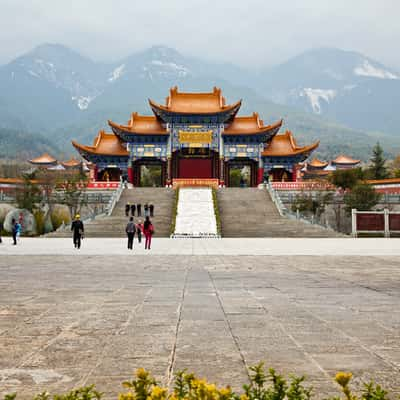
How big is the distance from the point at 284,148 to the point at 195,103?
8.61 metres

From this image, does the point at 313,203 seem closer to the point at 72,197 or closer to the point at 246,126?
the point at 246,126

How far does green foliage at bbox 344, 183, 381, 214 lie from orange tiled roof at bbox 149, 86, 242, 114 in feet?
43.9

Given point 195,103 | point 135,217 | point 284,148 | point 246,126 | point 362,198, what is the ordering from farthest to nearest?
point 195,103 < point 246,126 < point 284,148 < point 362,198 < point 135,217

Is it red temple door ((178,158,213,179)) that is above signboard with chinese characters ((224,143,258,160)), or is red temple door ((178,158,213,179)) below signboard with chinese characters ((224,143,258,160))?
below

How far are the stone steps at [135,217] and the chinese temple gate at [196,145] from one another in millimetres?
8530

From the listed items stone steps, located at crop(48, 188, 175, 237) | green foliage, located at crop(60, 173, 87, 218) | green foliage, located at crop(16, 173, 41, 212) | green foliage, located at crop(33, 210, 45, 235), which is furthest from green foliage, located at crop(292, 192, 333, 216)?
green foliage, located at crop(16, 173, 41, 212)

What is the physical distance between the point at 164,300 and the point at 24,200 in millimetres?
29271

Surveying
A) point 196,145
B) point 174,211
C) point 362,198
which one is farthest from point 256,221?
point 196,145

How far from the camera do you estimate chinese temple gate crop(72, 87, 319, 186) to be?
43.1 meters

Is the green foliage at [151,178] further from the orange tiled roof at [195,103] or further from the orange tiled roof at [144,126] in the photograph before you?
the orange tiled roof at [195,103]

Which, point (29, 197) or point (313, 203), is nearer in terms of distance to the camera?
point (29, 197)

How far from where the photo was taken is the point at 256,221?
28438 millimetres

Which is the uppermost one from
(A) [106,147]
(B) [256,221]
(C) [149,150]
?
(A) [106,147]

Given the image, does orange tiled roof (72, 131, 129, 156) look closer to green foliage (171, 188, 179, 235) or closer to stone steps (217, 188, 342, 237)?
green foliage (171, 188, 179, 235)
